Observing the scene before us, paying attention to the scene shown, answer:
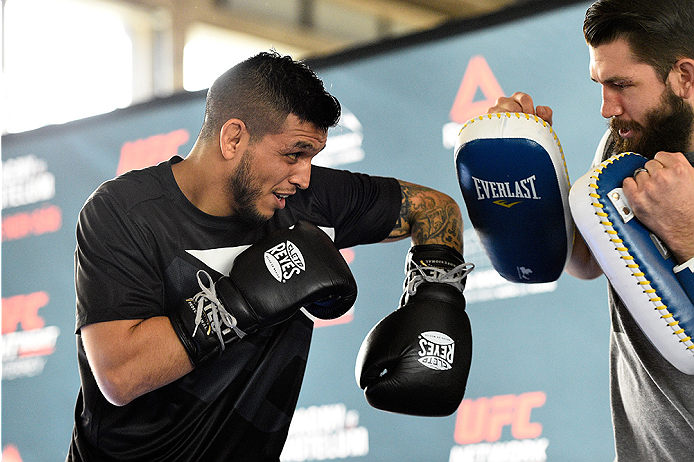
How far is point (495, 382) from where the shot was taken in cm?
293

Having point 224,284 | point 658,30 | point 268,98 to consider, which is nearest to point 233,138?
point 268,98

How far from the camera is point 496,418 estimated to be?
2.89m

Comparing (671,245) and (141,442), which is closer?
(671,245)

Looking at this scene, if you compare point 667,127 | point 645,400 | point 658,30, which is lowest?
point 645,400

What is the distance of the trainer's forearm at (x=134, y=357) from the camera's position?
Answer: 1654 millimetres

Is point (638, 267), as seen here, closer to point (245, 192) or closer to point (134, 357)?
point (245, 192)

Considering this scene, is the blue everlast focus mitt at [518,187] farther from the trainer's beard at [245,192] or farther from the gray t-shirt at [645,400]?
the trainer's beard at [245,192]

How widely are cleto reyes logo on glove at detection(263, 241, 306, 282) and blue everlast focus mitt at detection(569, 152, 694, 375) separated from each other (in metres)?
0.58

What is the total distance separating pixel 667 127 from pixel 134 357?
1.21 meters

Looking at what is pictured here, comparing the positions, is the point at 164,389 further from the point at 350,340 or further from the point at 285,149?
the point at 350,340

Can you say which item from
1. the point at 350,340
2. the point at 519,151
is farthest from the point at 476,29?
the point at 519,151

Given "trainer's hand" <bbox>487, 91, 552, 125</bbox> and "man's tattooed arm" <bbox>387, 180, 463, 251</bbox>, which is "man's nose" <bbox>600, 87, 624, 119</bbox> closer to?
"trainer's hand" <bbox>487, 91, 552, 125</bbox>

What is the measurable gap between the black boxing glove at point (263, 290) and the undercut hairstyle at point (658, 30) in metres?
0.78

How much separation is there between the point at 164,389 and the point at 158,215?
0.39 metres
